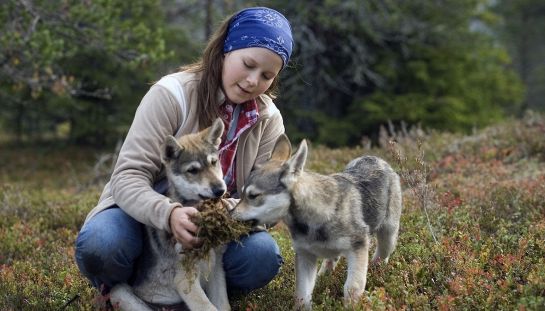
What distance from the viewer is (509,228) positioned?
6375 millimetres

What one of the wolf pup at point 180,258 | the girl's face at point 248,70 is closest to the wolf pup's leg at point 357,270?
the wolf pup at point 180,258

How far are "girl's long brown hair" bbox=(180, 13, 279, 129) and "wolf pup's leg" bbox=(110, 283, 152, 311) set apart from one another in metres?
1.50

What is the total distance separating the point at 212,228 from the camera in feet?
14.3

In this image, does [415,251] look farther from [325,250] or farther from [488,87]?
[488,87]

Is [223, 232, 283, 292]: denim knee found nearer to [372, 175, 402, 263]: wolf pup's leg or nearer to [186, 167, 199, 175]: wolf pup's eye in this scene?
[186, 167, 199, 175]: wolf pup's eye

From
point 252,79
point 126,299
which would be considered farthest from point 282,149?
point 126,299

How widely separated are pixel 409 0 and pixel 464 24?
217cm

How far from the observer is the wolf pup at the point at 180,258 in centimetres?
459


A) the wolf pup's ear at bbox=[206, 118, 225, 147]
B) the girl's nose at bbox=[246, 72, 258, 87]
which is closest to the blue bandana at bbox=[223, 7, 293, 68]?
the girl's nose at bbox=[246, 72, 258, 87]

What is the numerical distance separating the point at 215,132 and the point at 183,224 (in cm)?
82

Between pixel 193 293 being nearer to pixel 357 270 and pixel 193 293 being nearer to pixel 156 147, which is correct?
pixel 156 147

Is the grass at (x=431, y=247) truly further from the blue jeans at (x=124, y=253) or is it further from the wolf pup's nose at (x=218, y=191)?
the wolf pup's nose at (x=218, y=191)

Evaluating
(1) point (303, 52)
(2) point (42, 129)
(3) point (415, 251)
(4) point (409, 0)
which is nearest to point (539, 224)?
(3) point (415, 251)

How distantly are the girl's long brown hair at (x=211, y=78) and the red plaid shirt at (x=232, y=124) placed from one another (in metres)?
0.13
